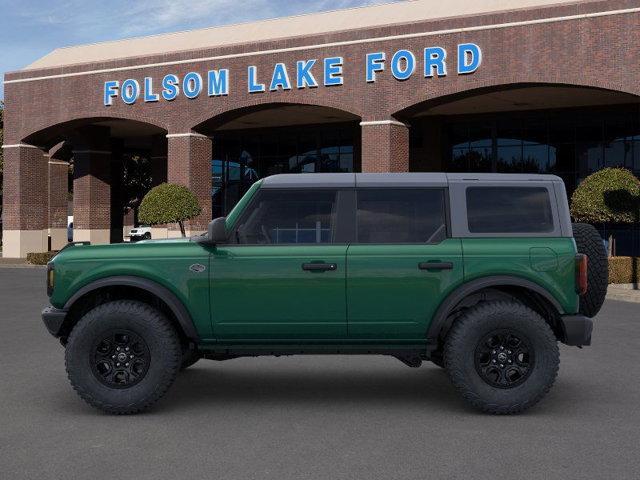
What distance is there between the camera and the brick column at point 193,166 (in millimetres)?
35406

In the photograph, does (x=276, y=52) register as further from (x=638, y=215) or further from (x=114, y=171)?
(x=114, y=171)

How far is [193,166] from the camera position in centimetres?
3550

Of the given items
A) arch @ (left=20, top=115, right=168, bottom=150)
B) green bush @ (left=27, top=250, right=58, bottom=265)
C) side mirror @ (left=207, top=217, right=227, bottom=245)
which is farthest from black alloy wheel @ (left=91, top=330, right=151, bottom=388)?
arch @ (left=20, top=115, right=168, bottom=150)

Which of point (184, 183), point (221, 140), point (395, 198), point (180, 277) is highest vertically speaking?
point (221, 140)

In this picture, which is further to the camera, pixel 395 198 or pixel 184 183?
pixel 184 183

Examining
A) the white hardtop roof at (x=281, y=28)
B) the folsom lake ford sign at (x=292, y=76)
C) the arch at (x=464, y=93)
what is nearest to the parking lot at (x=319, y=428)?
the arch at (x=464, y=93)

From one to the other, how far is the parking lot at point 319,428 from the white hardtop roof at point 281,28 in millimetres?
22548

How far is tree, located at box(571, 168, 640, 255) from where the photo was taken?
77.6 ft

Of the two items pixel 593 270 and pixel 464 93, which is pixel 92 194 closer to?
pixel 464 93

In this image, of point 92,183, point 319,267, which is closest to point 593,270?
point 319,267

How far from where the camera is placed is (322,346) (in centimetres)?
723

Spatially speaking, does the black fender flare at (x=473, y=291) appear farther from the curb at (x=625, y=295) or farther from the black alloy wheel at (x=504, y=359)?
the curb at (x=625, y=295)

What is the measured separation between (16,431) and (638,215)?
21115 mm

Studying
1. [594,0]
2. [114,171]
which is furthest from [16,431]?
[114,171]
